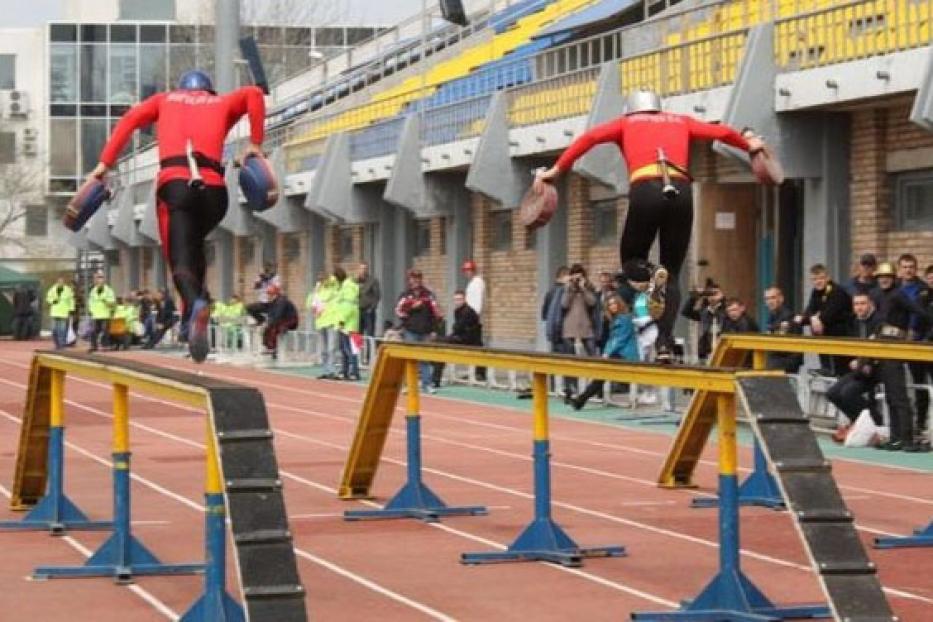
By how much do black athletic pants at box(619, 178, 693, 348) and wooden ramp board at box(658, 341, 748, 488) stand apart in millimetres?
3996

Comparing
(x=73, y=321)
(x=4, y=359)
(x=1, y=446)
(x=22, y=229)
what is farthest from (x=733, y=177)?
(x=22, y=229)

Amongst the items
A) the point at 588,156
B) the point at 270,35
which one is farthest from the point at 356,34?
the point at 588,156

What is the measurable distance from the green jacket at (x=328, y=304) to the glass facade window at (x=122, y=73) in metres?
63.6

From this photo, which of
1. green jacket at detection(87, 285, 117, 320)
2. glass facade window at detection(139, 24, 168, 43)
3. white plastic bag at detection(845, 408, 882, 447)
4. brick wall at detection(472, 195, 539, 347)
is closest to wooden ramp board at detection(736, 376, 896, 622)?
white plastic bag at detection(845, 408, 882, 447)

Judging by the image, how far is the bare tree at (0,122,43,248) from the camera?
10300cm

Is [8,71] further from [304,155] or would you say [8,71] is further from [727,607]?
[727,607]

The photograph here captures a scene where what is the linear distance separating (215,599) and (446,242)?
37.3 metres

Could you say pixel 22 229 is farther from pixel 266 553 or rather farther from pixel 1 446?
pixel 266 553

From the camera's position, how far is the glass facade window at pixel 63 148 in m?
105

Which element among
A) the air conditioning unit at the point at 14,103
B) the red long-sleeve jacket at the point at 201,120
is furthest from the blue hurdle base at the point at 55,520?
the air conditioning unit at the point at 14,103

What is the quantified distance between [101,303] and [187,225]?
121 feet

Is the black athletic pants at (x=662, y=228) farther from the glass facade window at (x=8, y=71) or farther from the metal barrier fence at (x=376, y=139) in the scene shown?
the glass facade window at (x=8, y=71)

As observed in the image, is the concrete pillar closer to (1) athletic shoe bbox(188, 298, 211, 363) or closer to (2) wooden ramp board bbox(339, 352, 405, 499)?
(2) wooden ramp board bbox(339, 352, 405, 499)

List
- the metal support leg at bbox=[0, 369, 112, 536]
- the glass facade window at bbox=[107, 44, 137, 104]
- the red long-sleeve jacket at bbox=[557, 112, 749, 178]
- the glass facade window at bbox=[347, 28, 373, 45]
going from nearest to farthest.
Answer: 1. the red long-sleeve jacket at bbox=[557, 112, 749, 178]
2. the metal support leg at bbox=[0, 369, 112, 536]
3. the glass facade window at bbox=[107, 44, 137, 104]
4. the glass facade window at bbox=[347, 28, 373, 45]
